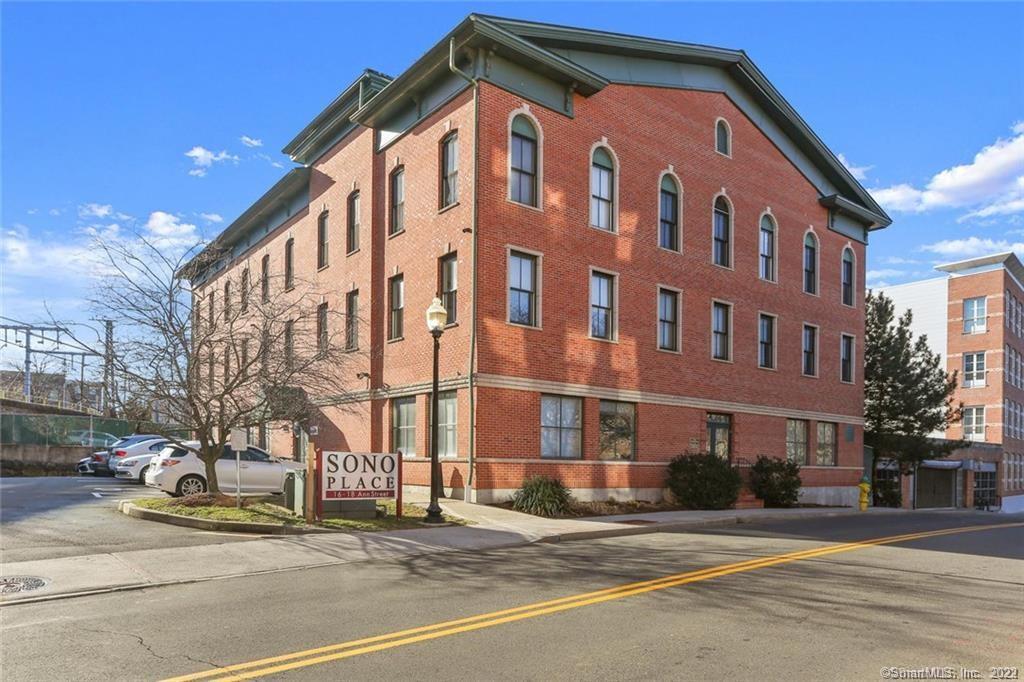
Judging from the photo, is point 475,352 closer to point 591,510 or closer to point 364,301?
point 591,510

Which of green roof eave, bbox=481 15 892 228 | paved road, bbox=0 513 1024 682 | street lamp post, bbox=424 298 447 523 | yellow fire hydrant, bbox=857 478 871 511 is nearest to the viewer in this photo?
paved road, bbox=0 513 1024 682

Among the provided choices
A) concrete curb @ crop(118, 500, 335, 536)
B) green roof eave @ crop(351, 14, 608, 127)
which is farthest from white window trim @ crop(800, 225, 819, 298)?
concrete curb @ crop(118, 500, 335, 536)

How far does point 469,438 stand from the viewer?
769 inches

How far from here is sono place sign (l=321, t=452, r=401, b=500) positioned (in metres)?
15.3

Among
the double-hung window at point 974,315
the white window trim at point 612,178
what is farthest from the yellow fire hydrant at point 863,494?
the double-hung window at point 974,315

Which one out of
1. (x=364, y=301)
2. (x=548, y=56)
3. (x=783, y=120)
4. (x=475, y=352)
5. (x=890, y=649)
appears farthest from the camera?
(x=783, y=120)

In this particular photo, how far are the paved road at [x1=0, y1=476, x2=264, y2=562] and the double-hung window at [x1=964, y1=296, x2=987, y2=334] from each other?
201 feet

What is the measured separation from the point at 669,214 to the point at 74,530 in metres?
19.1

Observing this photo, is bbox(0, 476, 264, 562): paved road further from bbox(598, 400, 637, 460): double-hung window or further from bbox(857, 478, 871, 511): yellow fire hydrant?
bbox(857, 478, 871, 511): yellow fire hydrant

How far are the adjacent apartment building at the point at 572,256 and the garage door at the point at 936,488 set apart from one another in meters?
18.5

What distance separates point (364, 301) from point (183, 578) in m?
15.4

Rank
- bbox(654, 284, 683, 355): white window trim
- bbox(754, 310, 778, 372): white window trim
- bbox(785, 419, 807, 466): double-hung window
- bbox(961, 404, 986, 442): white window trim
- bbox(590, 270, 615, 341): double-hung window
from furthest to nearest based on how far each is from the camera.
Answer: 1. bbox(961, 404, 986, 442): white window trim
2. bbox(785, 419, 807, 466): double-hung window
3. bbox(754, 310, 778, 372): white window trim
4. bbox(654, 284, 683, 355): white window trim
5. bbox(590, 270, 615, 341): double-hung window

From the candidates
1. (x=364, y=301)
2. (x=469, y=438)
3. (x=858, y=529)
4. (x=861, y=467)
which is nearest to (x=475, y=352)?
(x=469, y=438)

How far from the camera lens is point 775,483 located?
26344 millimetres
